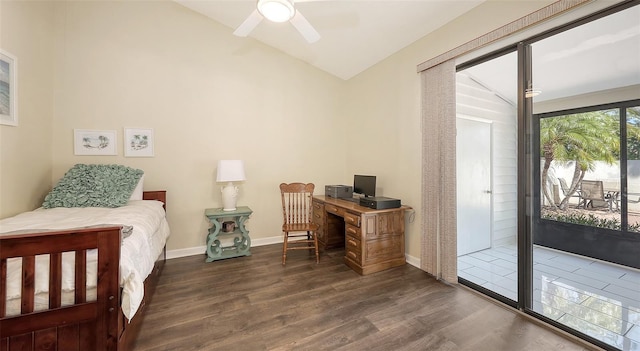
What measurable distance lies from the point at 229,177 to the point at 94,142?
158cm

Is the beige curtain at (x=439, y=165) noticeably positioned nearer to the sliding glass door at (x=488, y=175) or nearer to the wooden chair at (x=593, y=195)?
the sliding glass door at (x=488, y=175)

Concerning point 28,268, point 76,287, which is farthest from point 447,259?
point 28,268

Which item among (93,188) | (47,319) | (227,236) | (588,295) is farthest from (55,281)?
(588,295)

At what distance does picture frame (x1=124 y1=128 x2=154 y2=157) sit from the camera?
9.77ft

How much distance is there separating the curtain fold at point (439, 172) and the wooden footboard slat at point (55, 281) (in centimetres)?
290

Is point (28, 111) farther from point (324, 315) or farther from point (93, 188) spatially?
point (324, 315)

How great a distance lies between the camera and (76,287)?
1.25 metres

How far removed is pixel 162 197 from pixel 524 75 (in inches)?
155

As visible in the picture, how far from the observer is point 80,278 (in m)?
1.25

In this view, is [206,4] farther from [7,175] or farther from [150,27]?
[7,175]

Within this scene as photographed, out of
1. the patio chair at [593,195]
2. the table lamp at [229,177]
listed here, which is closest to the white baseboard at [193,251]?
the table lamp at [229,177]

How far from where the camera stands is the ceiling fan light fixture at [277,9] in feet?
5.90

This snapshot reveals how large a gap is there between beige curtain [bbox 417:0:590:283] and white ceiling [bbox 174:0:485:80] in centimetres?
40

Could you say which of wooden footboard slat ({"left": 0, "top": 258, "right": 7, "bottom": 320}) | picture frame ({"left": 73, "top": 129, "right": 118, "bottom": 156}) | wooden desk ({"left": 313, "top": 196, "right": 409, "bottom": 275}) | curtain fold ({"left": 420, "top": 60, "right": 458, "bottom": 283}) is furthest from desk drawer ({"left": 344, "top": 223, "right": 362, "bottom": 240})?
picture frame ({"left": 73, "top": 129, "right": 118, "bottom": 156})
